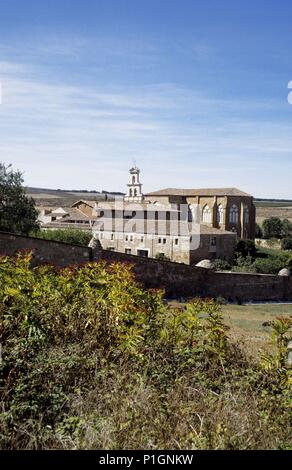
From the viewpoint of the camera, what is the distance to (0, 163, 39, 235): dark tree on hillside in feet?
107

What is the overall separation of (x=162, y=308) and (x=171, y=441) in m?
2.66

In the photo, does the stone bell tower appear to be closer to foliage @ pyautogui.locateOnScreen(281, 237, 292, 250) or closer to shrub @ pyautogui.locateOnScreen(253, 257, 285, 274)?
foliage @ pyautogui.locateOnScreen(281, 237, 292, 250)

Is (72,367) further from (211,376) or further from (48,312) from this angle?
(211,376)

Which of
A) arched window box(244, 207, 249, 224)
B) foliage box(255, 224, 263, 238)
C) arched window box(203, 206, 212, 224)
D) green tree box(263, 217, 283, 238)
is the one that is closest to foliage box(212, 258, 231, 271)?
arched window box(203, 206, 212, 224)

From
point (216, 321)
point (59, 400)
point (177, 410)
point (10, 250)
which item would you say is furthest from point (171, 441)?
point (10, 250)

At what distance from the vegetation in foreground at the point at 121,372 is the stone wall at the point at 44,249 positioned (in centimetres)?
951

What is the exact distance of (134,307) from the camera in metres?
6.54

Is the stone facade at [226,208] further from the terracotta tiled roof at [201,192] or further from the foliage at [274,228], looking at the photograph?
the foliage at [274,228]

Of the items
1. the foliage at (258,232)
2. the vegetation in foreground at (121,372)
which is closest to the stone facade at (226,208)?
the foliage at (258,232)

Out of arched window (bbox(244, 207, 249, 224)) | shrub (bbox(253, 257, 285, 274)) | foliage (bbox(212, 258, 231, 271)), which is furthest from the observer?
arched window (bbox(244, 207, 249, 224))

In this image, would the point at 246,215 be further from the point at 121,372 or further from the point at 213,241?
the point at 121,372

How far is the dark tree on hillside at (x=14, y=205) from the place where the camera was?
107ft

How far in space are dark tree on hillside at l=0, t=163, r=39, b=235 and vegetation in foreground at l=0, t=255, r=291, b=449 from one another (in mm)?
26073

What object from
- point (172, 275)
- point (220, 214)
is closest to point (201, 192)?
point (220, 214)
